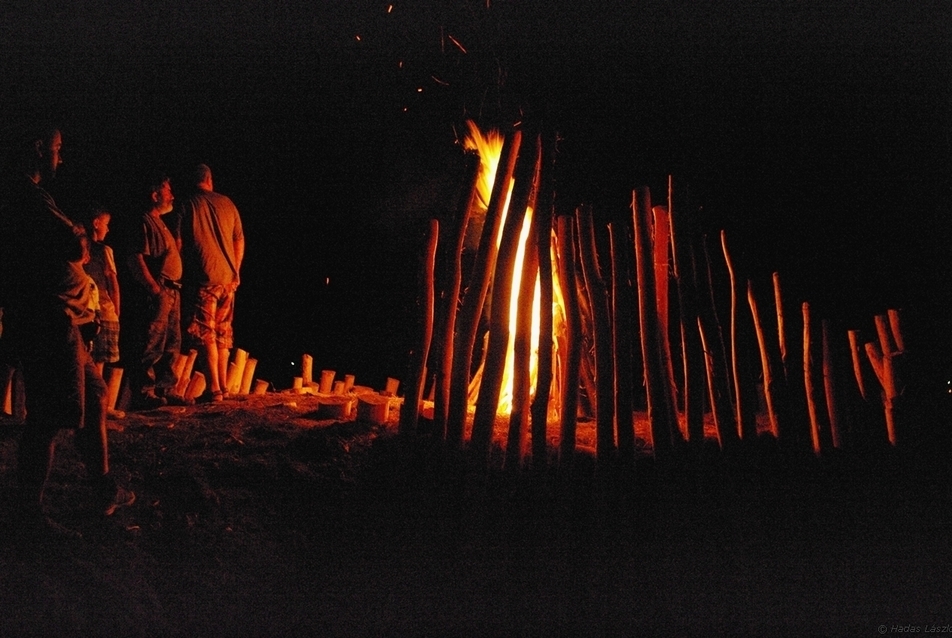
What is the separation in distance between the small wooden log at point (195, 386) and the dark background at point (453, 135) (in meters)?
2.50

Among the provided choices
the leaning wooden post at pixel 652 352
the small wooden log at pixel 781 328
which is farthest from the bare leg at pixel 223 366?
the small wooden log at pixel 781 328

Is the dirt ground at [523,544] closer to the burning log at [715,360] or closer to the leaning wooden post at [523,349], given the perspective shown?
the leaning wooden post at [523,349]

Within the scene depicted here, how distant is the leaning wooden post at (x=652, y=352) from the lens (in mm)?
3664

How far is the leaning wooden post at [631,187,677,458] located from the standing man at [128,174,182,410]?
3.71 metres

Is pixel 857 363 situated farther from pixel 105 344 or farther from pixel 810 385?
pixel 105 344

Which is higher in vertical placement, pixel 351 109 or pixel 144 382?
pixel 351 109

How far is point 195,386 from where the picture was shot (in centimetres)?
539

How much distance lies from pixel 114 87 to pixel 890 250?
9.82 meters

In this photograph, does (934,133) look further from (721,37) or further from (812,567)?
(812,567)

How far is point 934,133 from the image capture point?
7449mm


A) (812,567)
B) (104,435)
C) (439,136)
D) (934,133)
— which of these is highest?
(934,133)

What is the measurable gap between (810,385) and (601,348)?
1248mm

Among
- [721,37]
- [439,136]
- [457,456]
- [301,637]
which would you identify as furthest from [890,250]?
[301,637]

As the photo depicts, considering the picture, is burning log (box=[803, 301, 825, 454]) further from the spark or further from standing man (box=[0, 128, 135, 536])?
standing man (box=[0, 128, 135, 536])
